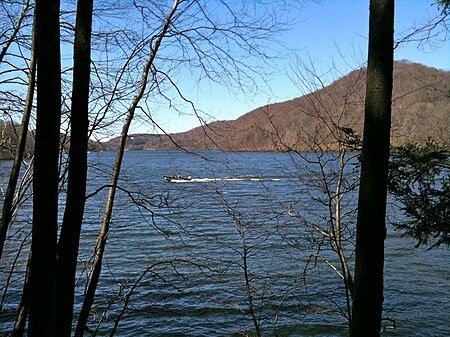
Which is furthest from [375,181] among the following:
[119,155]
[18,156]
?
[18,156]

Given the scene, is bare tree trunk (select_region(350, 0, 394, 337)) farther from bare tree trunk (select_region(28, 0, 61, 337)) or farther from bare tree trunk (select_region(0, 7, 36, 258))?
bare tree trunk (select_region(0, 7, 36, 258))

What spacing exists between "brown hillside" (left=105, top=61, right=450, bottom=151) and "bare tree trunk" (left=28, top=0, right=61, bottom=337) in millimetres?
2152

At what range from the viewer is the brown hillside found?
5164mm

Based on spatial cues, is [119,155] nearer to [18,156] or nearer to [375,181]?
[18,156]

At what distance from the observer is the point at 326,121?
639 centimetres

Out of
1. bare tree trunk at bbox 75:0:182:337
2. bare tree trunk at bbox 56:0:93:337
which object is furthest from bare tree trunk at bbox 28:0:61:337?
bare tree trunk at bbox 75:0:182:337

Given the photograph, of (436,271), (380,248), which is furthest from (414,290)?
(380,248)

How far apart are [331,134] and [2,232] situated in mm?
4531

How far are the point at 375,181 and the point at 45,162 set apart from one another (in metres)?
2.35

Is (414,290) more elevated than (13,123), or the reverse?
(13,123)

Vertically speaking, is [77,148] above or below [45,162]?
above

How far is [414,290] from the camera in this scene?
→ 11555mm

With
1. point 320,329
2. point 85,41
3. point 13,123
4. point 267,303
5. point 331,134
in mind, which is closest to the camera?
point 85,41

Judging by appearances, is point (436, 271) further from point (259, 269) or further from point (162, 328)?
point (162, 328)
